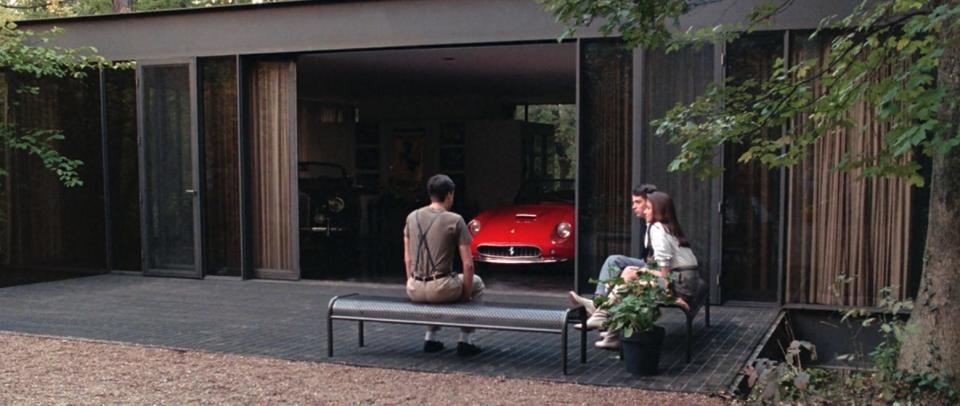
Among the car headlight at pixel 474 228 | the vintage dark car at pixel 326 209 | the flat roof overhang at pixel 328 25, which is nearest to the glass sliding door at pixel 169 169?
the flat roof overhang at pixel 328 25

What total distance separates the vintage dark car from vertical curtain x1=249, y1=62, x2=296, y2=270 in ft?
8.45

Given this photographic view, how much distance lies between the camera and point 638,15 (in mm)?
5633

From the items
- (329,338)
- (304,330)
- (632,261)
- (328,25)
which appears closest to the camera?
(329,338)

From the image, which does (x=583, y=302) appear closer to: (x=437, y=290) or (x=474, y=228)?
(x=437, y=290)

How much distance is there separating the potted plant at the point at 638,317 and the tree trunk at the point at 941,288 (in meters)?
1.50

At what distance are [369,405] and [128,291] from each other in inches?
227

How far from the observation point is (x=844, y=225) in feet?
27.1

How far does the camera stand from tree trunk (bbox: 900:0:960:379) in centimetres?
529

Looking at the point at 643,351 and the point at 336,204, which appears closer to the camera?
the point at 643,351

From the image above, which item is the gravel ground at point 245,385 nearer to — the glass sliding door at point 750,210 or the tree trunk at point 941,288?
the tree trunk at point 941,288

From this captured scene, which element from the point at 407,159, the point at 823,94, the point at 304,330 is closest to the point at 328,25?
the point at 304,330

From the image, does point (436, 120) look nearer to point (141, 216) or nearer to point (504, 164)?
point (504, 164)

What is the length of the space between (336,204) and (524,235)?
16.0ft

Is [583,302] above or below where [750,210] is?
below
